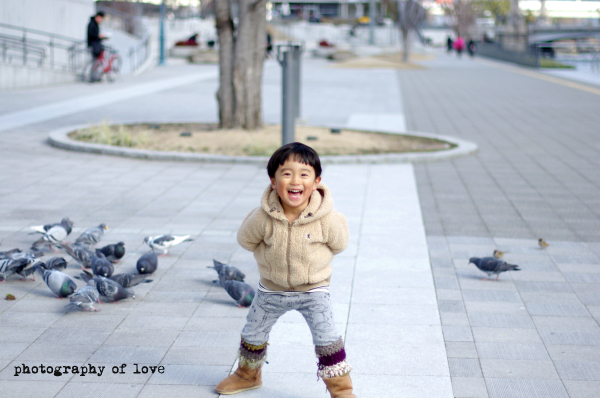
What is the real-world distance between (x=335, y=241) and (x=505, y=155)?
28.5ft

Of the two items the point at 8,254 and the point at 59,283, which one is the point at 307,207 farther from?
the point at 8,254

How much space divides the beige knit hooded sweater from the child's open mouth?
0.33 feet

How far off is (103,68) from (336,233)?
69.5 feet

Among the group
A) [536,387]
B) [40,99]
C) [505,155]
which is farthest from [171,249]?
[40,99]

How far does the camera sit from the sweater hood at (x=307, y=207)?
3.18 meters

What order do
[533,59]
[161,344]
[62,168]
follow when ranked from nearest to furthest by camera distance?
[161,344] < [62,168] < [533,59]

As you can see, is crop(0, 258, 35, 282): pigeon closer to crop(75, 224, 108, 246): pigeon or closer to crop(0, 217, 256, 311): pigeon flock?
crop(0, 217, 256, 311): pigeon flock

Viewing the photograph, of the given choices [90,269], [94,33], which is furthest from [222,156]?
[94,33]

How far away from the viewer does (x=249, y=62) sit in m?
11.7

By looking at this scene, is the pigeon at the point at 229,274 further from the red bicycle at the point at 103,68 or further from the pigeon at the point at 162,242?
the red bicycle at the point at 103,68

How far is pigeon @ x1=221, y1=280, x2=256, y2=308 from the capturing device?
15.2 feet

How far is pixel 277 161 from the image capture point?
10.2ft

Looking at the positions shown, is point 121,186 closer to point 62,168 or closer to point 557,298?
point 62,168

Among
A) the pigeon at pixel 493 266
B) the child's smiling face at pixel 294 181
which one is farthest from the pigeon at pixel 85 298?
the pigeon at pixel 493 266
